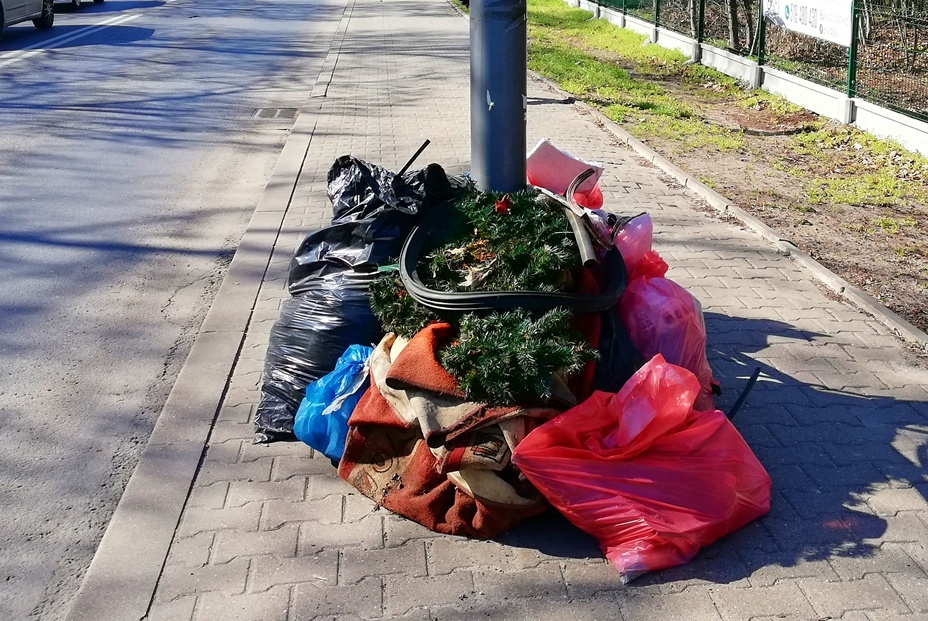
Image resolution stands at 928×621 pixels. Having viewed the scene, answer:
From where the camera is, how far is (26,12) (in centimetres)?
2036

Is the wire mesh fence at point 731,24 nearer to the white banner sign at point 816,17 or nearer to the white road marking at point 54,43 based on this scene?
the white banner sign at point 816,17

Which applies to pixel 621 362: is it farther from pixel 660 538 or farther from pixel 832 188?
pixel 832 188

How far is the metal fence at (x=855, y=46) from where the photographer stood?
9766 millimetres

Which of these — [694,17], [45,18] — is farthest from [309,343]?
[45,18]

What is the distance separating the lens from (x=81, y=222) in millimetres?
7543

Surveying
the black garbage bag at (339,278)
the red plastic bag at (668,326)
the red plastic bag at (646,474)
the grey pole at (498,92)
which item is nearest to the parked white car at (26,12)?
the black garbage bag at (339,278)

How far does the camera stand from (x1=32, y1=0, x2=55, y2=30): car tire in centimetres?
2161

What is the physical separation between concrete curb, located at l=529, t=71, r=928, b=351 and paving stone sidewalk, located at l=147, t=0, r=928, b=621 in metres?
0.08

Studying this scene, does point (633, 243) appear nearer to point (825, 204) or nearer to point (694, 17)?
point (825, 204)

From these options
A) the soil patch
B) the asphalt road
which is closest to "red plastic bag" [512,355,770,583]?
the asphalt road

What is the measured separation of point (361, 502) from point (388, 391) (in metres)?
0.44

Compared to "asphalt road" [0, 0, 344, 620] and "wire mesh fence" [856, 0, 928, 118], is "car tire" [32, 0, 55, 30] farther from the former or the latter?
"wire mesh fence" [856, 0, 928, 118]

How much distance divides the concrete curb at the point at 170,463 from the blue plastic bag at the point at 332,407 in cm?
50

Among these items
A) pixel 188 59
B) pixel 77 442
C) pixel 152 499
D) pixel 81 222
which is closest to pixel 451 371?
pixel 152 499
